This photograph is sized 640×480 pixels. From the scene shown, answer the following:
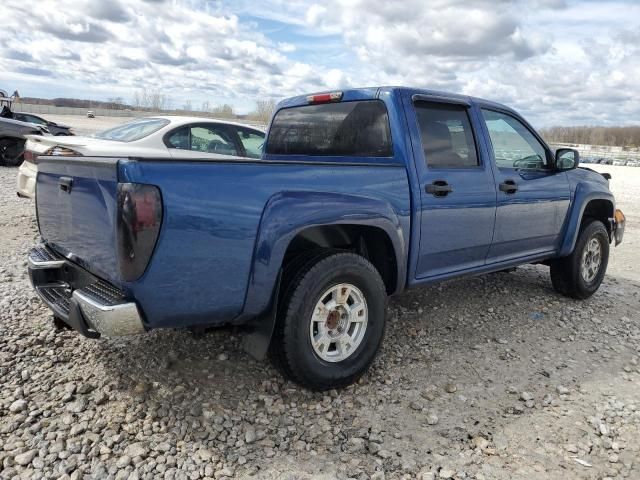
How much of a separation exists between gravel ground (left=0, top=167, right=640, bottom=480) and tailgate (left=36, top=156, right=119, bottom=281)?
32.9 inches

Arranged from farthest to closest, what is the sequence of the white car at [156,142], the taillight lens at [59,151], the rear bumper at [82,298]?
the white car at [156,142] < the taillight lens at [59,151] < the rear bumper at [82,298]

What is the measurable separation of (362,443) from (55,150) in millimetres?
5653

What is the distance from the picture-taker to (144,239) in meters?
2.47

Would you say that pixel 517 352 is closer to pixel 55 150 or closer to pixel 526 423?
pixel 526 423

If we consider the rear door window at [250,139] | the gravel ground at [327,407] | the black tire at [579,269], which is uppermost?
the rear door window at [250,139]

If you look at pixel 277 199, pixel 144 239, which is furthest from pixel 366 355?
pixel 144 239

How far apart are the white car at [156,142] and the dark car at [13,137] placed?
613 cm

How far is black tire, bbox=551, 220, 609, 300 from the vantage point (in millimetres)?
5328

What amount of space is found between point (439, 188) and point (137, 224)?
2.18 metres

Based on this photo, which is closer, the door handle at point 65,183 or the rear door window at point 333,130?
the door handle at point 65,183

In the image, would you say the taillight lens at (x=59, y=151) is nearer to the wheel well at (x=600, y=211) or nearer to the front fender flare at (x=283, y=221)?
the front fender flare at (x=283, y=221)

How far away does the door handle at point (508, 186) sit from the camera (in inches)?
170

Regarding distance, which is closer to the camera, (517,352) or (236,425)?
(236,425)

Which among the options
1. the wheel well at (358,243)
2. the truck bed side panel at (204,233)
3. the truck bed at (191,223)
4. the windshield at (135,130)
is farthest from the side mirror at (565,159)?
the windshield at (135,130)
